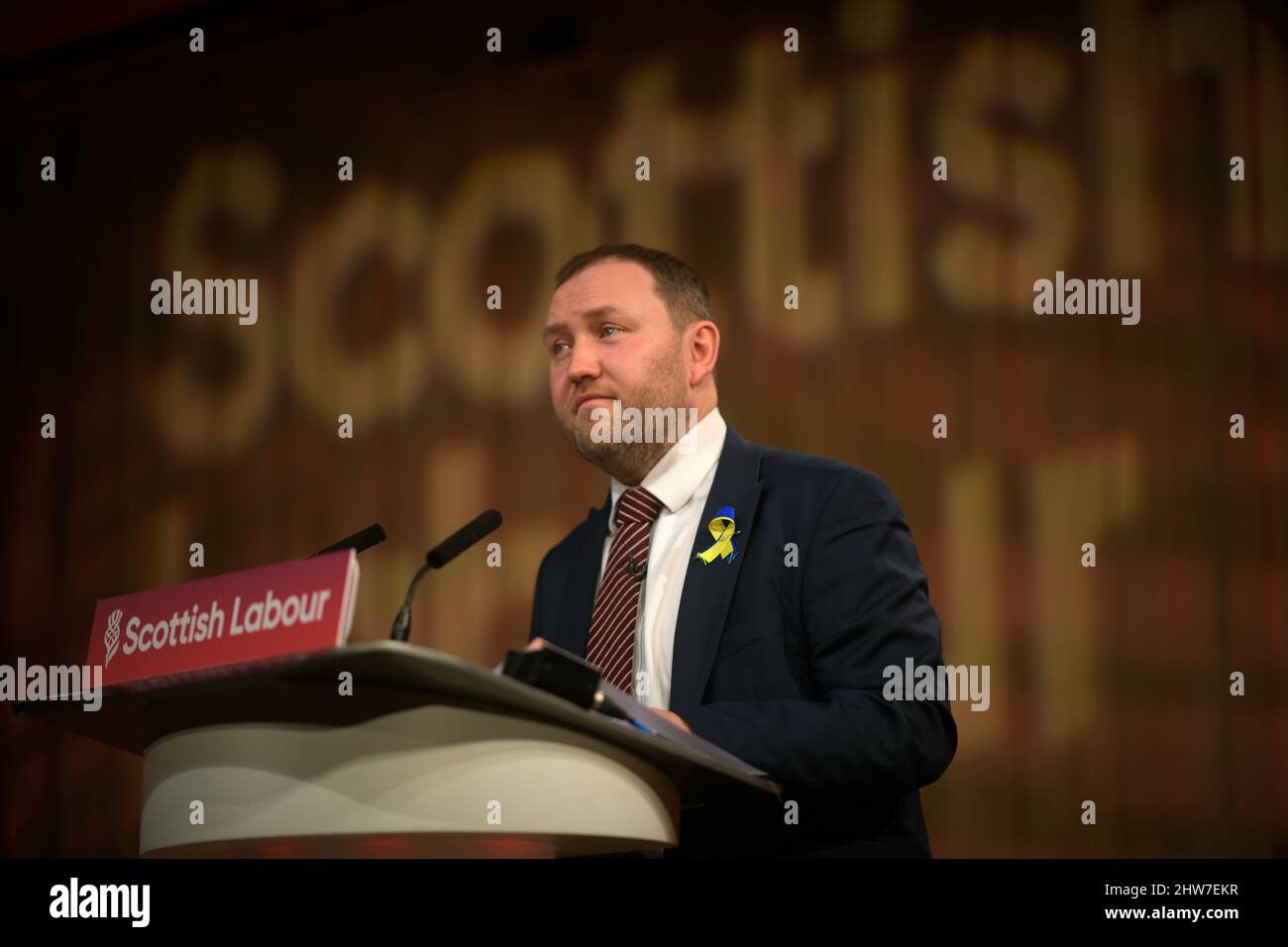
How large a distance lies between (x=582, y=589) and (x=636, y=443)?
279 mm

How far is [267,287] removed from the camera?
185 inches

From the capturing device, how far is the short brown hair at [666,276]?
2.43 m

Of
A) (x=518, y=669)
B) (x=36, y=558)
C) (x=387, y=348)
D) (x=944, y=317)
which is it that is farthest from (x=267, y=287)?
(x=518, y=669)

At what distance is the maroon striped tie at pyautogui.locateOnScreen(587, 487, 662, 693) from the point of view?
2.10 meters

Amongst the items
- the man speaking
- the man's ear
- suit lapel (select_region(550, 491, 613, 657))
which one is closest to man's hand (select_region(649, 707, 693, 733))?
the man speaking

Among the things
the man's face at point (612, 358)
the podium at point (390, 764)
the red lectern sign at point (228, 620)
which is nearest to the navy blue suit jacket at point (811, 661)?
the man's face at point (612, 358)

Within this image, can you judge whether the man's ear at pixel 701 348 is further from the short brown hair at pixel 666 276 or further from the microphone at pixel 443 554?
the microphone at pixel 443 554

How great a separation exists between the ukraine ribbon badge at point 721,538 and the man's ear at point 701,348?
41cm

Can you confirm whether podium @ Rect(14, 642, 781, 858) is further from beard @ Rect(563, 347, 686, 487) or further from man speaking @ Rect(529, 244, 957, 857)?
beard @ Rect(563, 347, 686, 487)

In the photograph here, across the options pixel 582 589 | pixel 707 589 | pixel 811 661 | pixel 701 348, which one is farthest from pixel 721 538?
pixel 701 348
